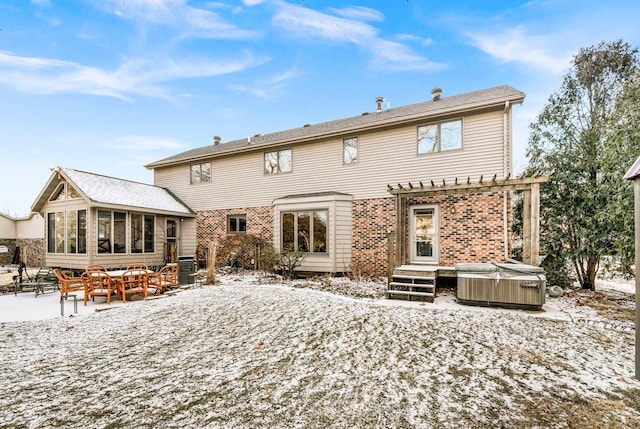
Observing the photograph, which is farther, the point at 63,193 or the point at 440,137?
the point at 63,193

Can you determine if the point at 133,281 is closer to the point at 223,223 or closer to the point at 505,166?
the point at 223,223

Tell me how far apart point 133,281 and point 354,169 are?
26.5ft

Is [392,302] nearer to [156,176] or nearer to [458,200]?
[458,200]

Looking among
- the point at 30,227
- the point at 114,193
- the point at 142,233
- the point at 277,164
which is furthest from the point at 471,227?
the point at 30,227

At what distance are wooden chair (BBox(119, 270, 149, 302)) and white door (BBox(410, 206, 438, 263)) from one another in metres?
8.22

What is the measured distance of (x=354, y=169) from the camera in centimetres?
1127

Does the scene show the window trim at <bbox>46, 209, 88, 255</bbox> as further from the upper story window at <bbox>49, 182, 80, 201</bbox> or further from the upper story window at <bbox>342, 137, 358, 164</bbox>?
the upper story window at <bbox>342, 137, 358, 164</bbox>

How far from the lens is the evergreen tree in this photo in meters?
8.30

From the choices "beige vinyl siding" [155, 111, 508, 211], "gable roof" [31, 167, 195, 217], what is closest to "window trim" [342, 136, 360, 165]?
"beige vinyl siding" [155, 111, 508, 211]

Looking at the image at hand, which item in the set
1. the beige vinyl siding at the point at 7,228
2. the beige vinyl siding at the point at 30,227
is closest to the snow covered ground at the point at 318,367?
the beige vinyl siding at the point at 30,227

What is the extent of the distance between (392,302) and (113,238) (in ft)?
37.0

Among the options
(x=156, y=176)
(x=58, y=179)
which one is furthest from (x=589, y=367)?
(x=156, y=176)

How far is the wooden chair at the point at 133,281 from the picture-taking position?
24.0ft

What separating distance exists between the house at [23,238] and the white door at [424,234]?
21.7 m
